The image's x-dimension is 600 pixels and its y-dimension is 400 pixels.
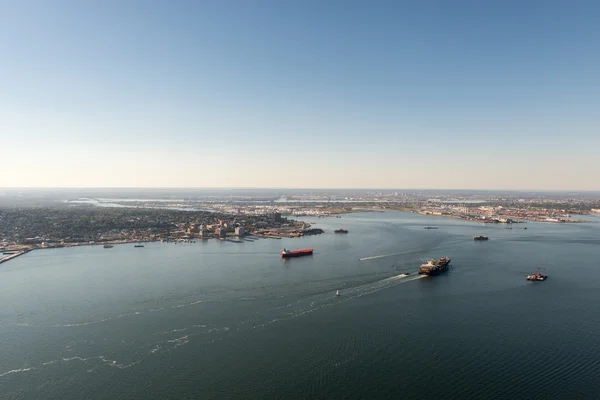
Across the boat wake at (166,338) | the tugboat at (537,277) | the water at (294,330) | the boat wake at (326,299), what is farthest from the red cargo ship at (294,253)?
the tugboat at (537,277)

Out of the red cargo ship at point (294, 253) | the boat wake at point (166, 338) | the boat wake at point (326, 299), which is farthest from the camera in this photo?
the red cargo ship at point (294, 253)

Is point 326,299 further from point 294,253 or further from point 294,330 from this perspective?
point 294,253

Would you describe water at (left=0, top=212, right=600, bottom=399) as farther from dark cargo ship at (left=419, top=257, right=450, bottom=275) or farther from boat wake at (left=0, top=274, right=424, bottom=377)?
dark cargo ship at (left=419, top=257, right=450, bottom=275)

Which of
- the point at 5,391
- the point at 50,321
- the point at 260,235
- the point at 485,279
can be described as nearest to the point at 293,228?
the point at 260,235

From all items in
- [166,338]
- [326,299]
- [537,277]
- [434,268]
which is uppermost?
[434,268]

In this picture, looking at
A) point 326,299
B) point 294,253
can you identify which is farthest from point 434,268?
point 294,253

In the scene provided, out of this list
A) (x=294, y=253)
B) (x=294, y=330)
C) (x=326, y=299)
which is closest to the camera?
(x=294, y=330)

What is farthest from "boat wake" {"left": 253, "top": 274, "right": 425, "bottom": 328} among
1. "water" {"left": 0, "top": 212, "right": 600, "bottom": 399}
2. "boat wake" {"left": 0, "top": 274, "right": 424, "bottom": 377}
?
"water" {"left": 0, "top": 212, "right": 600, "bottom": 399}

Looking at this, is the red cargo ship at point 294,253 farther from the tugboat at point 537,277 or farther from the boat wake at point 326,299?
the tugboat at point 537,277
